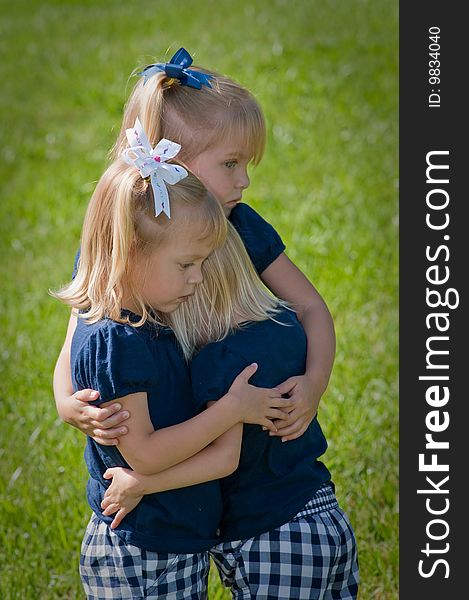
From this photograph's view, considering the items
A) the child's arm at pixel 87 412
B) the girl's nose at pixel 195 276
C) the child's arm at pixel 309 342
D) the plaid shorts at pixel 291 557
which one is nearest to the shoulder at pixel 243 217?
the child's arm at pixel 309 342

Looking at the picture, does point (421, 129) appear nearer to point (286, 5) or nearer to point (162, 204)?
point (162, 204)

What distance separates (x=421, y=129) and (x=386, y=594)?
1569 mm

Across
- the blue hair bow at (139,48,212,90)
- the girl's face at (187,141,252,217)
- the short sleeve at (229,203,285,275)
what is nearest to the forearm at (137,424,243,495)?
the short sleeve at (229,203,285,275)

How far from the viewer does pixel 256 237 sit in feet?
8.84

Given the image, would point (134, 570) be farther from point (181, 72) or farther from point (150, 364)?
point (181, 72)

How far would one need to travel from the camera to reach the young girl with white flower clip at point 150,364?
229 centimetres

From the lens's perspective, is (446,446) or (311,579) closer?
(311,579)

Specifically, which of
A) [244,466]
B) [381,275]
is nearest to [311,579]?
[244,466]

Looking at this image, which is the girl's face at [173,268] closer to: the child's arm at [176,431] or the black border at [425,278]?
the child's arm at [176,431]

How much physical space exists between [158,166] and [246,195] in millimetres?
4806

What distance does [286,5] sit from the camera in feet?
34.8

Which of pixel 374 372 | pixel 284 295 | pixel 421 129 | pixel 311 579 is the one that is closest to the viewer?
pixel 311 579

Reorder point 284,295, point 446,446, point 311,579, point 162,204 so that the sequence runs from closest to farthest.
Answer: point 162,204 → point 311,579 → point 284,295 → point 446,446

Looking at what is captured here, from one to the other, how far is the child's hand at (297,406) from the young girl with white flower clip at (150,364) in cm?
4
